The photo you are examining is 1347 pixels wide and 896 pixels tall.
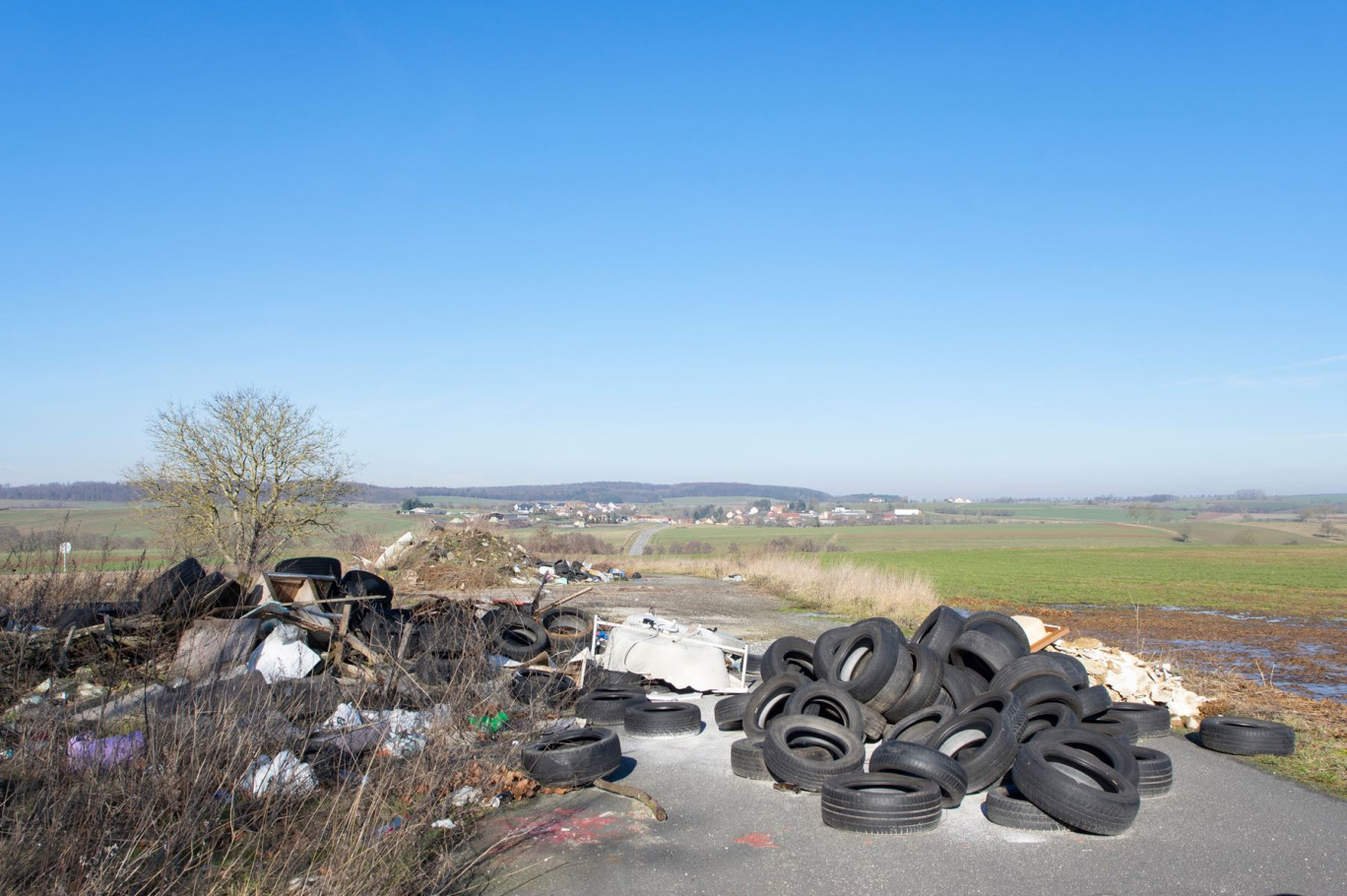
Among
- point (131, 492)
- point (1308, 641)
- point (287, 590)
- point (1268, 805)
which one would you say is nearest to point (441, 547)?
point (131, 492)

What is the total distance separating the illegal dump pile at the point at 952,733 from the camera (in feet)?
21.4

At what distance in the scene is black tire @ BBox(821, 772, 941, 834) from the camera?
6.41 m

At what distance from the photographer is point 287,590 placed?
14281mm

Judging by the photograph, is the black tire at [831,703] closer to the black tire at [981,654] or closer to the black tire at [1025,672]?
the black tire at [1025,672]

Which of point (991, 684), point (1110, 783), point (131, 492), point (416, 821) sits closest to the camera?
point (416, 821)

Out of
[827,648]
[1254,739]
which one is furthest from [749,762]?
[1254,739]

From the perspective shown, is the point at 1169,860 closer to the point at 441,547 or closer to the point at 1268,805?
the point at 1268,805

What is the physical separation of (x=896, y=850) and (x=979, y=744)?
2268 mm

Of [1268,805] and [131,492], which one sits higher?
[131,492]

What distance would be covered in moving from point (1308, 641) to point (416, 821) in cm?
2239

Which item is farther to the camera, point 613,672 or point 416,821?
point 613,672

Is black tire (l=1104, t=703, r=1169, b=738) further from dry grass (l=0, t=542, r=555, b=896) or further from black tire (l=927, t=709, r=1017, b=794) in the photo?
dry grass (l=0, t=542, r=555, b=896)

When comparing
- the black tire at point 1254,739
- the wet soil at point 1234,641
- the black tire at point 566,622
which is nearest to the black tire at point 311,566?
the black tire at point 566,622

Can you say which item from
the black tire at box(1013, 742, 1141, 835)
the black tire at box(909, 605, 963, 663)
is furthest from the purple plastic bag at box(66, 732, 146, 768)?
the black tire at box(909, 605, 963, 663)
